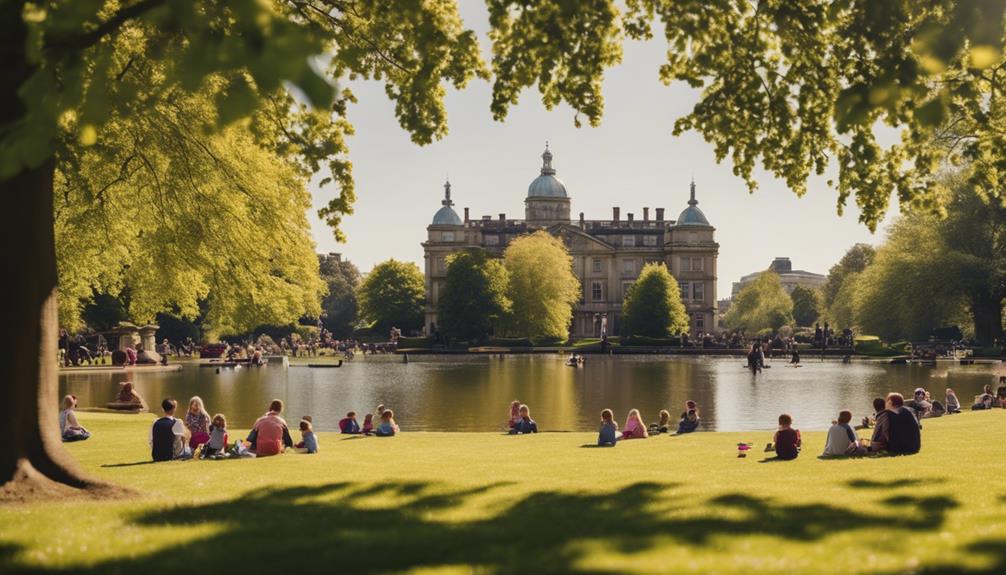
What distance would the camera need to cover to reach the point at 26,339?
31.8ft

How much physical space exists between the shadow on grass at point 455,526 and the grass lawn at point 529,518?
0.02 metres

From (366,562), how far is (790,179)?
389 inches

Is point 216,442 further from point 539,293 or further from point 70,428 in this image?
point 539,293

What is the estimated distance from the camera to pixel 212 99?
21.8 metres

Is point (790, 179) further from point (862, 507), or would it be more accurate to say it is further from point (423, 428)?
point (423, 428)

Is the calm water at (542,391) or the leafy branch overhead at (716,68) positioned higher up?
the leafy branch overhead at (716,68)

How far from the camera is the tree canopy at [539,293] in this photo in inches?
3605

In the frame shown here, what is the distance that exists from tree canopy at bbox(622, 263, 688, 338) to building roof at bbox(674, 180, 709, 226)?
28.6 meters

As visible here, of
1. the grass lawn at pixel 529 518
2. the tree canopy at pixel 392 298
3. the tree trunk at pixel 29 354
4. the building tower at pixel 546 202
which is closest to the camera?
the grass lawn at pixel 529 518

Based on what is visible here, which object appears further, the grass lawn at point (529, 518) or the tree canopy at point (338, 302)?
the tree canopy at point (338, 302)

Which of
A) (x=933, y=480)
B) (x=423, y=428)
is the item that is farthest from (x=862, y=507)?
(x=423, y=428)

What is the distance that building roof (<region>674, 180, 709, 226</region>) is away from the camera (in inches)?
4993

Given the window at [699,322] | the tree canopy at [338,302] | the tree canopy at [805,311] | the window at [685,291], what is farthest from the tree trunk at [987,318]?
the tree canopy at [338,302]

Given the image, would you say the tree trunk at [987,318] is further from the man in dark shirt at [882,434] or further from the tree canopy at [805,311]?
the tree canopy at [805,311]
